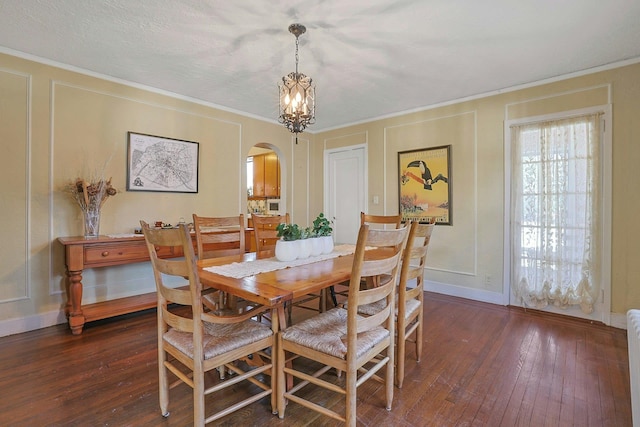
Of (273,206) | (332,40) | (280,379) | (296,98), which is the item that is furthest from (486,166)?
(273,206)

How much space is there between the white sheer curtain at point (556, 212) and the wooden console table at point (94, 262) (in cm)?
402

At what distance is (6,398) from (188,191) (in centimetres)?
240

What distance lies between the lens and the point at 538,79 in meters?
3.19

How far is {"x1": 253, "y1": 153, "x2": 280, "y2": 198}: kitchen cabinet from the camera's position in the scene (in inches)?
240

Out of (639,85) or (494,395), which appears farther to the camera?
(639,85)

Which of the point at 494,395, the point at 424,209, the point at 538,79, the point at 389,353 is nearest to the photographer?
the point at 389,353

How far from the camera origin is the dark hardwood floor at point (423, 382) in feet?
5.29

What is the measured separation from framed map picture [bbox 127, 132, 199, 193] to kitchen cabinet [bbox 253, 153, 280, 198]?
2.40 metres

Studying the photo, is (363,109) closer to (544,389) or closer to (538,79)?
(538,79)

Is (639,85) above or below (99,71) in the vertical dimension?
below

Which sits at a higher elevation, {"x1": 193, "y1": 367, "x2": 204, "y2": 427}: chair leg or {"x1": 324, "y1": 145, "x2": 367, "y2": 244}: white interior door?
{"x1": 324, "y1": 145, "x2": 367, "y2": 244}: white interior door

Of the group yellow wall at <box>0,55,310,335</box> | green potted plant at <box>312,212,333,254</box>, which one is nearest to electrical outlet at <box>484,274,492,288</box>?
green potted plant at <box>312,212,333,254</box>

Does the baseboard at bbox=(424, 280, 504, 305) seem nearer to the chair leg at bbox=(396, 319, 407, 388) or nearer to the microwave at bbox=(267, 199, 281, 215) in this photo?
the chair leg at bbox=(396, 319, 407, 388)

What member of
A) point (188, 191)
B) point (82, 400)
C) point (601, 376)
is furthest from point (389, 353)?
point (188, 191)
